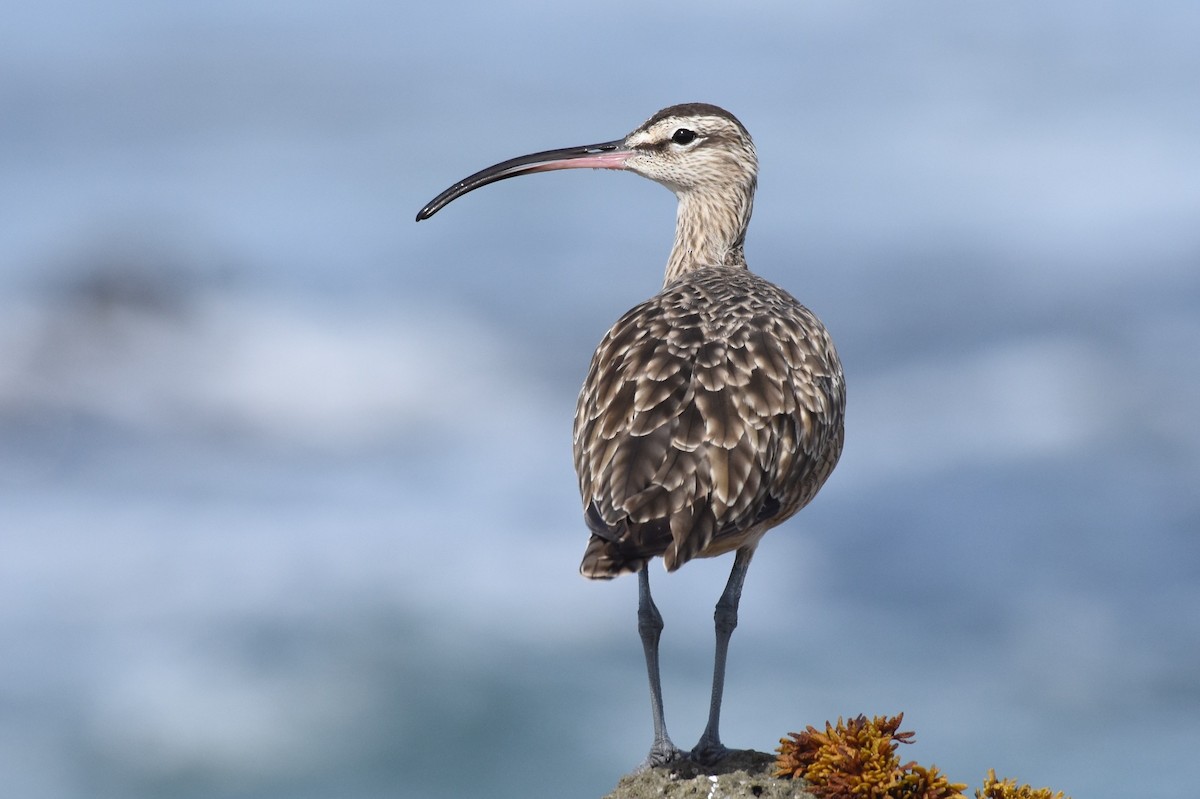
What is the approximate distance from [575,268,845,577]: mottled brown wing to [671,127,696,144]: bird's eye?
2.60m

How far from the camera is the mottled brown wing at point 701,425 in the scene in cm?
1025

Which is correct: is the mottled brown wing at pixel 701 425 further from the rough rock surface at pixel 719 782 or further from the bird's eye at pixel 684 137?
the bird's eye at pixel 684 137

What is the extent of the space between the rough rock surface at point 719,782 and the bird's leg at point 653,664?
0.38 feet

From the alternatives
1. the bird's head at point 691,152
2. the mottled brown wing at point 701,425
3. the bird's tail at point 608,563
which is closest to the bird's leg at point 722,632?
the mottled brown wing at point 701,425

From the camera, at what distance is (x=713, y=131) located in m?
14.9

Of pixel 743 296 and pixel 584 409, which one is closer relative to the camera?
pixel 584 409

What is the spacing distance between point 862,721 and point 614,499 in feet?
7.92

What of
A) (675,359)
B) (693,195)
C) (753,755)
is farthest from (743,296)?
(753,755)

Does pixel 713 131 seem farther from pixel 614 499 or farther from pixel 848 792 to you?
pixel 848 792

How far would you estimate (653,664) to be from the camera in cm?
1167

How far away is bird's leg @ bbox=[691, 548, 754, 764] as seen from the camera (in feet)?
37.6

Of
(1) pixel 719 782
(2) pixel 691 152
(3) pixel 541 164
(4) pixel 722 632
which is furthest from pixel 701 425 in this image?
Result: (3) pixel 541 164

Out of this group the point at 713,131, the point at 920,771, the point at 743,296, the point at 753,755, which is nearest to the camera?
the point at 920,771

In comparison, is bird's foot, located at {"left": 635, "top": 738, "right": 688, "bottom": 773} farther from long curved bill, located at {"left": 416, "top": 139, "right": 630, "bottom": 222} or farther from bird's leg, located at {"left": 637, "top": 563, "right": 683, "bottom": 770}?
long curved bill, located at {"left": 416, "top": 139, "right": 630, "bottom": 222}
